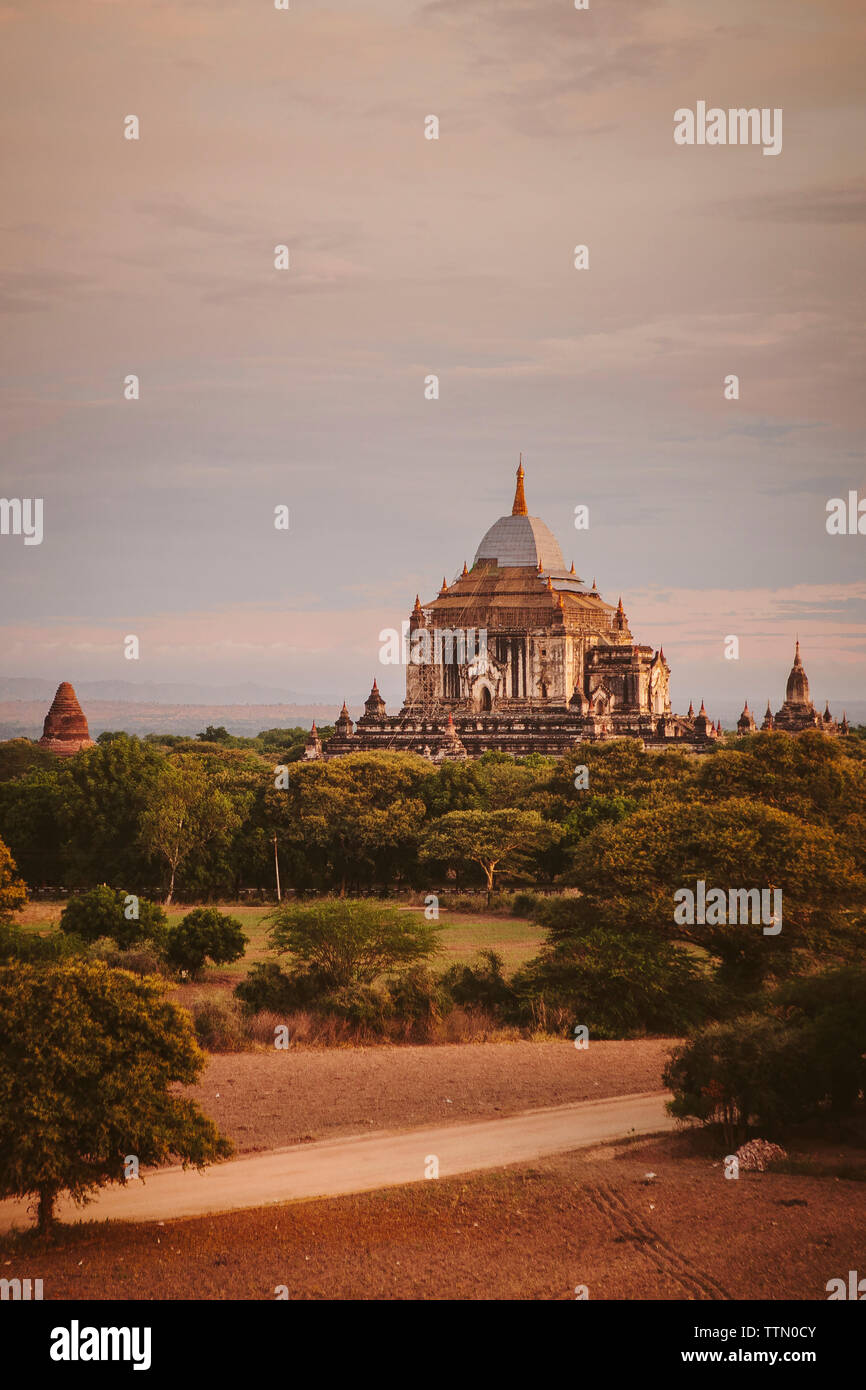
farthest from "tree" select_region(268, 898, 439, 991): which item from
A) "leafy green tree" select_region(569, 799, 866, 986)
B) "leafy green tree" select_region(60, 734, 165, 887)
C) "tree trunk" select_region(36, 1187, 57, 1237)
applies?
"leafy green tree" select_region(60, 734, 165, 887)

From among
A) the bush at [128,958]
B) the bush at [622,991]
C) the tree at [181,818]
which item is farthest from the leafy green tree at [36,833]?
the bush at [622,991]

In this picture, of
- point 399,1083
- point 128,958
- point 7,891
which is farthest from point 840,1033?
point 7,891

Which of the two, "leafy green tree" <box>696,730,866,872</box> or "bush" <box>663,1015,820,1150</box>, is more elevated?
"leafy green tree" <box>696,730,866,872</box>

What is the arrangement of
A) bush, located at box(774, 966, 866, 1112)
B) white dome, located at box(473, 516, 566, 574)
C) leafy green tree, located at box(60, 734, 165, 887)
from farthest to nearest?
white dome, located at box(473, 516, 566, 574)
leafy green tree, located at box(60, 734, 165, 887)
bush, located at box(774, 966, 866, 1112)

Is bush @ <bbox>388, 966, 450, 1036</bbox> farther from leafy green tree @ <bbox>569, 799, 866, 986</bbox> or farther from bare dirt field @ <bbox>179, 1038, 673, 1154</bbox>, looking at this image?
leafy green tree @ <bbox>569, 799, 866, 986</bbox>

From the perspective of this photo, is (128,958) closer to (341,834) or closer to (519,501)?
(341,834)

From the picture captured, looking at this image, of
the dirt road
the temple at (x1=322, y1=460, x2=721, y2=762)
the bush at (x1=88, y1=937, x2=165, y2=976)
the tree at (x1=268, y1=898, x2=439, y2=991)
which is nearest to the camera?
the dirt road

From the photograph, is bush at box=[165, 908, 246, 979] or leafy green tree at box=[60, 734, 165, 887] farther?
leafy green tree at box=[60, 734, 165, 887]
